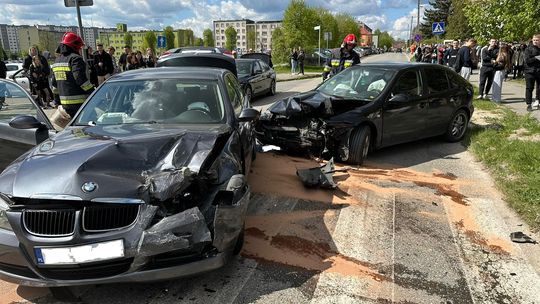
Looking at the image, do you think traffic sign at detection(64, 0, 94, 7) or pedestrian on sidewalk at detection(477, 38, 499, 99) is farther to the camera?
pedestrian on sidewalk at detection(477, 38, 499, 99)

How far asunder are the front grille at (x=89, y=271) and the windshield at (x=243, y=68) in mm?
11940

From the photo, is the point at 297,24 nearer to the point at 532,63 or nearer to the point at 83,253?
the point at 532,63

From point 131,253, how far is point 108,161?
2.36 feet

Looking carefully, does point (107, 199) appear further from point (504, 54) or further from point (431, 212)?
point (504, 54)

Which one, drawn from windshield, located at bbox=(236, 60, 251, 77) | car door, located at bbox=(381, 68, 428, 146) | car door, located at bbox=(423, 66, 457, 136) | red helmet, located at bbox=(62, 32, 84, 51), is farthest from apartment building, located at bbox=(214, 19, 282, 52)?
red helmet, located at bbox=(62, 32, 84, 51)

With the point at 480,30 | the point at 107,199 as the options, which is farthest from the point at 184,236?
the point at 480,30

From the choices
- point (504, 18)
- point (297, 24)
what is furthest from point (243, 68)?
point (297, 24)

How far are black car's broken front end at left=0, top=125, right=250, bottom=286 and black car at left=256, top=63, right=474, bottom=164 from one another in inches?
137

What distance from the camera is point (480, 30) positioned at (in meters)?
19.7

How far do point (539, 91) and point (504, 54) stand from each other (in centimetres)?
170

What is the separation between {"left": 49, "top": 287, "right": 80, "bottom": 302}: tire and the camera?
2922 millimetres

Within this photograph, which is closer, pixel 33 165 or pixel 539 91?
pixel 33 165

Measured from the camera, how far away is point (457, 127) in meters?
8.31

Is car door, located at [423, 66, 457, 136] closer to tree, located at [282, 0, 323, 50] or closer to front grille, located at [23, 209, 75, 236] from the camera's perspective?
front grille, located at [23, 209, 75, 236]
